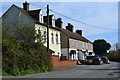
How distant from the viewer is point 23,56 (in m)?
23.5

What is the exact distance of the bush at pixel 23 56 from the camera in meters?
A: 22.1

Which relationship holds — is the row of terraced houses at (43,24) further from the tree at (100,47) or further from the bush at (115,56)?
the tree at (100,47)

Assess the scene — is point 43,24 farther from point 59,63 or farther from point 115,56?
point 115,56

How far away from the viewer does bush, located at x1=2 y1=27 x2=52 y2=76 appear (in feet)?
72.4

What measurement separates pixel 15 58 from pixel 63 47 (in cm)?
3255

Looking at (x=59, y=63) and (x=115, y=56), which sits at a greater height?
(x=115, y=56)

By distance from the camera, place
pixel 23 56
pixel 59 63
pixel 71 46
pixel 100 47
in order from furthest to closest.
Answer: pixel 100 47
pixel 71 46
pixel 59 63
pixel 23 56

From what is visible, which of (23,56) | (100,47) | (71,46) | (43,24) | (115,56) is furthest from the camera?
(100,47)

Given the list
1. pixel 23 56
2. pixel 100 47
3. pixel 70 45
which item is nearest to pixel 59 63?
pixel 23 56

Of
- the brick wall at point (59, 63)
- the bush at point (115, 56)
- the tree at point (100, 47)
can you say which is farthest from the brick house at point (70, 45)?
the tree at point (100, 47)

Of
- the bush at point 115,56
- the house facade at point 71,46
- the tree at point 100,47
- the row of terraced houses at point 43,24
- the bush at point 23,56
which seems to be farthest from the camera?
the tree at point 100,47

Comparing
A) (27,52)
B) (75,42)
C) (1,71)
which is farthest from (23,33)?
(75,42)

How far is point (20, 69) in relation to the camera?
22766 millimetres

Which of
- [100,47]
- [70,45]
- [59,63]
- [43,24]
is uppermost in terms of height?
[43,24]
